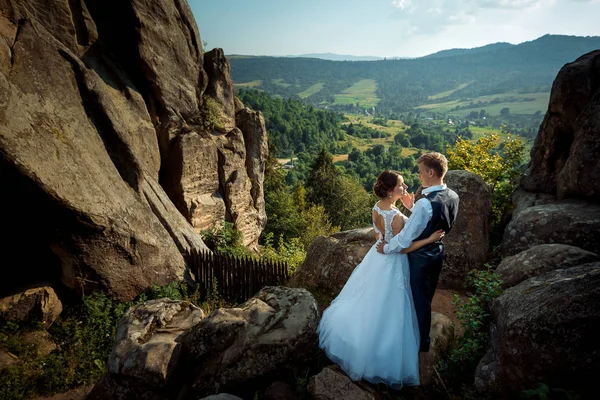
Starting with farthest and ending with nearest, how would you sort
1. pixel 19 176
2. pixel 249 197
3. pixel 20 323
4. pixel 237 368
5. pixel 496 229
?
pixel 249 197
pixel 496 229
pixel 20 323
pixel 19 176
pixel 237 368

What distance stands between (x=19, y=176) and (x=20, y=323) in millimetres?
3781

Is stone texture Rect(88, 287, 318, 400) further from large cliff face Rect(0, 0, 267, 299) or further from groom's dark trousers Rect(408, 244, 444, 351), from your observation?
large cliff face Rect(0, 0, 267, 299)

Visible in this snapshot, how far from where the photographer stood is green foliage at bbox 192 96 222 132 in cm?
1600

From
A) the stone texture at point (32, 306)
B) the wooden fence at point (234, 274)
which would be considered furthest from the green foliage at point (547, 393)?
the stone texture at point (32, 306)

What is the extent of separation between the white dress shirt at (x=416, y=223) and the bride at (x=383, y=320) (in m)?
0.15

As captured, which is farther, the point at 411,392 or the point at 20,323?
the point at 20,323

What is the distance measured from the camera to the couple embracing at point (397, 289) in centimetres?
437

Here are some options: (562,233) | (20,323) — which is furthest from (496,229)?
(20,323)

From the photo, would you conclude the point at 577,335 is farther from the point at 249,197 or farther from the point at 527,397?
the point at 249,197

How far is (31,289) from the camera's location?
8156 millimetres

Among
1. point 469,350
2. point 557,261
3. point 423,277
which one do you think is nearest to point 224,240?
point 423,277

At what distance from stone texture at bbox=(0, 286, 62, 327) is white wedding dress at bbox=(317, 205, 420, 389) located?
743cm

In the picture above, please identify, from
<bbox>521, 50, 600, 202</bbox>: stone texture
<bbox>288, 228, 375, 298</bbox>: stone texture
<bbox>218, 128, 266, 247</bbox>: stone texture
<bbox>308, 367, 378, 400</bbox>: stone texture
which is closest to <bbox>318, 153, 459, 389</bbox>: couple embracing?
<bbox>308, 367, 378, 400</bbox>: stone texture

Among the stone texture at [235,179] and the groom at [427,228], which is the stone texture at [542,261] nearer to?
the groom at [427,228]
